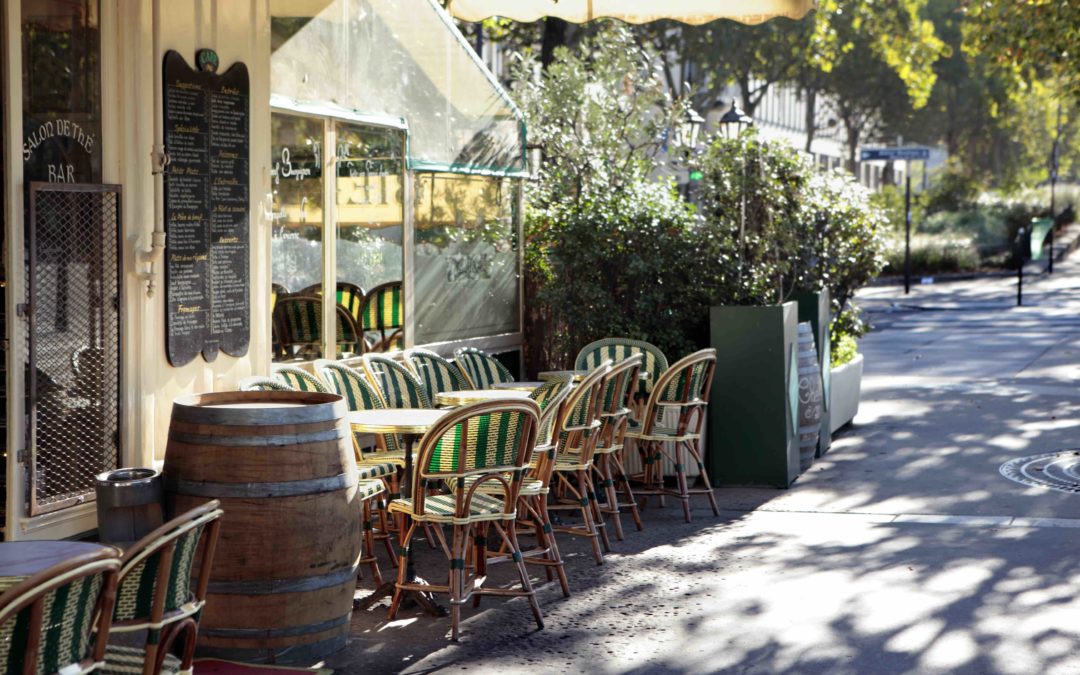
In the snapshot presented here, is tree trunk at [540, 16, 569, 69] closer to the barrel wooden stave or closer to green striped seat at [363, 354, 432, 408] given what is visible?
the barrel wooden stave

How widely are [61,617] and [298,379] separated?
13.6 ft

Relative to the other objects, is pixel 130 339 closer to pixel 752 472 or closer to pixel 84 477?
pixel 84 477

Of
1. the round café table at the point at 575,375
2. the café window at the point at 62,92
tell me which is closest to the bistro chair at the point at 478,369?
the round café table at the point at 575,375

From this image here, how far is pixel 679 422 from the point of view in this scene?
9.14m

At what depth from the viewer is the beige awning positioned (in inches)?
368

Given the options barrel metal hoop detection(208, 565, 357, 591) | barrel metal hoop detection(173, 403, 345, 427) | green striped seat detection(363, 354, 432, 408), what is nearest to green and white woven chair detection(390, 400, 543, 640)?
barrel metal hoop detection(173, 403, 345, 427)

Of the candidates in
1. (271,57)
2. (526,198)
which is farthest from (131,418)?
(526,198)

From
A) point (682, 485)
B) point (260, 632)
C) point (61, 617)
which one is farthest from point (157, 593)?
point (682, 485)

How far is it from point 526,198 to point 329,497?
7.02 m

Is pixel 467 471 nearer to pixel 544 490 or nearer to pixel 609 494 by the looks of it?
pixel 544 490

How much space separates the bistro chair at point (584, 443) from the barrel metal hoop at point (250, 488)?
202 cm

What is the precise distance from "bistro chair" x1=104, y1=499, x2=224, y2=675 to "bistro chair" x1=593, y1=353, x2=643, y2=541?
3842 mm

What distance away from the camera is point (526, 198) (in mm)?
12258

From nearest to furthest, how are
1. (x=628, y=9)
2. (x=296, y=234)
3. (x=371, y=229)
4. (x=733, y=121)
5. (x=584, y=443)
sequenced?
(x=584, y=443) < (x=296, y=234) < (x=371, y=229) < (x=628, y=9) < (x=733, y=121)
